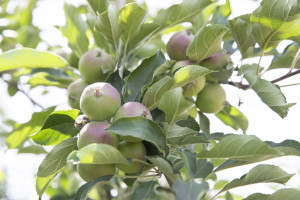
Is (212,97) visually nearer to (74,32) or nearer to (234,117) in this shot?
(234,117)

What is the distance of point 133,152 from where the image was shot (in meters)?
1.17

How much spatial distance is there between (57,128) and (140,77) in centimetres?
39

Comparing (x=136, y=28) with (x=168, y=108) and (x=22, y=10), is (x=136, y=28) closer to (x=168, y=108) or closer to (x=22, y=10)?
(x=168, y=108)

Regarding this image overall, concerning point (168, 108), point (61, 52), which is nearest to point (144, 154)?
point (168, 108)

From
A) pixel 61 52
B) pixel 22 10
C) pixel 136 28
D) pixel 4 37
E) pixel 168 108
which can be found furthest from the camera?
pixel 22 10

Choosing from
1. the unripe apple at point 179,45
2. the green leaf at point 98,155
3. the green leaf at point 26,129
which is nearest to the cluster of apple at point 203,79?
the unripe apple at point 179,45

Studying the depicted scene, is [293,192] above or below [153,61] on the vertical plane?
below

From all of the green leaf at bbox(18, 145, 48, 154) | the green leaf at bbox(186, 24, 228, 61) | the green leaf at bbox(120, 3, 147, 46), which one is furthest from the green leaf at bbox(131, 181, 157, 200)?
the green leaf at bbox(18, 145, 48, 154)

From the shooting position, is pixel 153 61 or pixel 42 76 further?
pixel 42 76

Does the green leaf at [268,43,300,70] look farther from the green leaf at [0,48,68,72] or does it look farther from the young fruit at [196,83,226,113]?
the green leaf at [0,48,68,72]

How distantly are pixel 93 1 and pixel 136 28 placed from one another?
238 mm

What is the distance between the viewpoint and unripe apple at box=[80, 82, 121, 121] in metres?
1.19

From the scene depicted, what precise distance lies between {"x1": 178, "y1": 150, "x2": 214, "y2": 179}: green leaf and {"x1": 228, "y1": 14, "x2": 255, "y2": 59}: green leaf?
2.13 feet

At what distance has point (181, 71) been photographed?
121 centimetres
